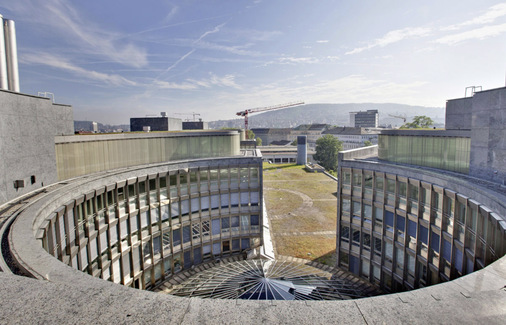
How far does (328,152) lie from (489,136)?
95625mm

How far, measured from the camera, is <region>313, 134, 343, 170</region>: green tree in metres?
118

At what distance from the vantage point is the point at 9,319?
6379 millimetres

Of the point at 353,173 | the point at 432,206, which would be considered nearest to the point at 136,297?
the point at 432,206

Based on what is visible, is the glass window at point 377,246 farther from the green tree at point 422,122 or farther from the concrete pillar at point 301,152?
the green tree at point 422,122

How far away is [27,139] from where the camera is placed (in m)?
20.8

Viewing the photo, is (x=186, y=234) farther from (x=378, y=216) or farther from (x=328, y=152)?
(x=328, y=152)

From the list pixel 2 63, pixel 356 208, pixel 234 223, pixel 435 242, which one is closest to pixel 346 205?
pixel 356 208

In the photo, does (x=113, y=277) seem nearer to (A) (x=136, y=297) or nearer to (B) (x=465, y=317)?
(A) (x=136, y=297)

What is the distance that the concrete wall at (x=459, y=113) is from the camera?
106 feet

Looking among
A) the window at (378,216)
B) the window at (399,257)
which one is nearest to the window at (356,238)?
the window at (378,216)

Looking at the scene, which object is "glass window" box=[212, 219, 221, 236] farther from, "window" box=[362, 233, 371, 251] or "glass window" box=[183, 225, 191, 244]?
"window" box=[362, 233, 371, 251]

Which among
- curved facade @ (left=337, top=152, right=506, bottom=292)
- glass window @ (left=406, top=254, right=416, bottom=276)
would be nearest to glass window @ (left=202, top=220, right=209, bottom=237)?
curved facade @ (left=337, top=152, right=506, bottom=292)

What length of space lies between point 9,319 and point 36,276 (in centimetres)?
339

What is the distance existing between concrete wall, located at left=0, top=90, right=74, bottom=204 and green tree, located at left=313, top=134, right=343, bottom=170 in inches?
4095
